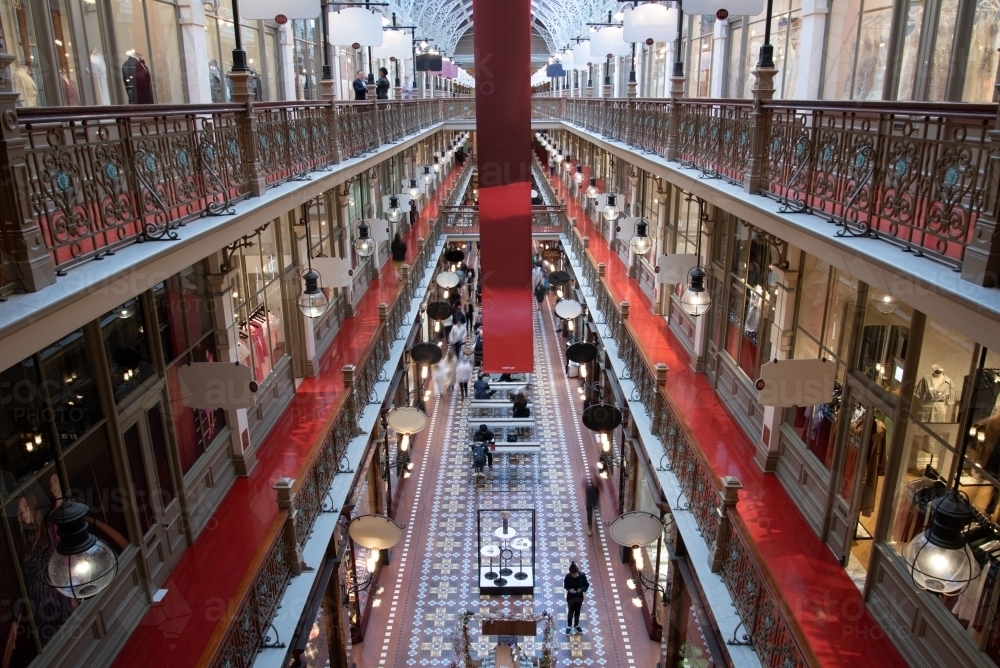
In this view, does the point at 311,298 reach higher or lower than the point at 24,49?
lower

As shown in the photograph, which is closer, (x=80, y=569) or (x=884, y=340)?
(x=80, y=569)

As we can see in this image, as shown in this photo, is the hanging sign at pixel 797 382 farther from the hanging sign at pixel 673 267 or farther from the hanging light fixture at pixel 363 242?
the hanging light fixture at pixel 363 242

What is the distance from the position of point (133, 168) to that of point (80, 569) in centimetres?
241

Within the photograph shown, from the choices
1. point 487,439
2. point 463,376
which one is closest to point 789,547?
point 487,439

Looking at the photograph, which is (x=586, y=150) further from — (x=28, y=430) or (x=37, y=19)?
(x=28, y=430)

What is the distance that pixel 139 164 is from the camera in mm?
4531

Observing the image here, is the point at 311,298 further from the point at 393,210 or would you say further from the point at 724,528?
the point at 393,210

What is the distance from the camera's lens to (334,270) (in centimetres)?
1044

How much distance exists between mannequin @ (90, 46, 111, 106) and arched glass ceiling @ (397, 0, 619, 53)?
2033 centimetres

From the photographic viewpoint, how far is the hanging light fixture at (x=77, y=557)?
354 cm

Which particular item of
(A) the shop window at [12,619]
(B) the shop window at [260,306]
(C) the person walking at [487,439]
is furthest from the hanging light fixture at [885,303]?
(C) the person walking at [487,439]

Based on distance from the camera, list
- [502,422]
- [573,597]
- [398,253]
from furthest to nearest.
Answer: [398,253] → [502,422] → [573,597]

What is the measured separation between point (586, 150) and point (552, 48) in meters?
24.8

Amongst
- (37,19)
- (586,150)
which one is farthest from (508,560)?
(586,150)
